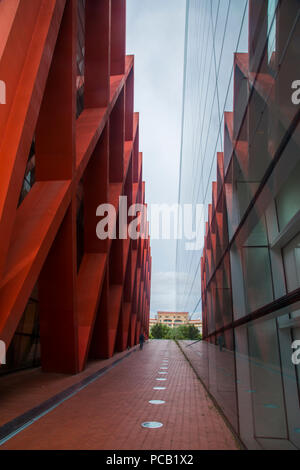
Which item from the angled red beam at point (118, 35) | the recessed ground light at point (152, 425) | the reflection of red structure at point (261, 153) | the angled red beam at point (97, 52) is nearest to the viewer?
the reflection of red structure at point (261, 153)

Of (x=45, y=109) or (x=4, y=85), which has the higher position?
(x=45, y=109)

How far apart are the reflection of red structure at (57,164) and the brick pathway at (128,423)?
196cm

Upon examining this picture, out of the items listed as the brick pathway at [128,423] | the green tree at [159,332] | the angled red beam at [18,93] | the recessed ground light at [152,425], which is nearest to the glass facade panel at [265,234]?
the brick pathway at [128,423]

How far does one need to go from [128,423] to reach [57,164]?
686 cm

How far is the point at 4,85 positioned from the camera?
6.17 m

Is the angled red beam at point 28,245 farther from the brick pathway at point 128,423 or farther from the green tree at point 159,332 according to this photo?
the green tree at point 159,332

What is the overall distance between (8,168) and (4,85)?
5.07 ft

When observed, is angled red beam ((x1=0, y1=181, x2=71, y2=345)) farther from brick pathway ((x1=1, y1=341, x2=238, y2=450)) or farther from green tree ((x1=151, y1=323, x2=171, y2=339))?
green tree ((x1=151, y1=323, x2=171, y2=339))

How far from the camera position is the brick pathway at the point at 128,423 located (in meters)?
4.20

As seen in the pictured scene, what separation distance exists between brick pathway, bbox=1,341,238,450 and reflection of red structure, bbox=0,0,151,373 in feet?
6.41

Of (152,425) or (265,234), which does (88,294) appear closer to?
(152,425)
